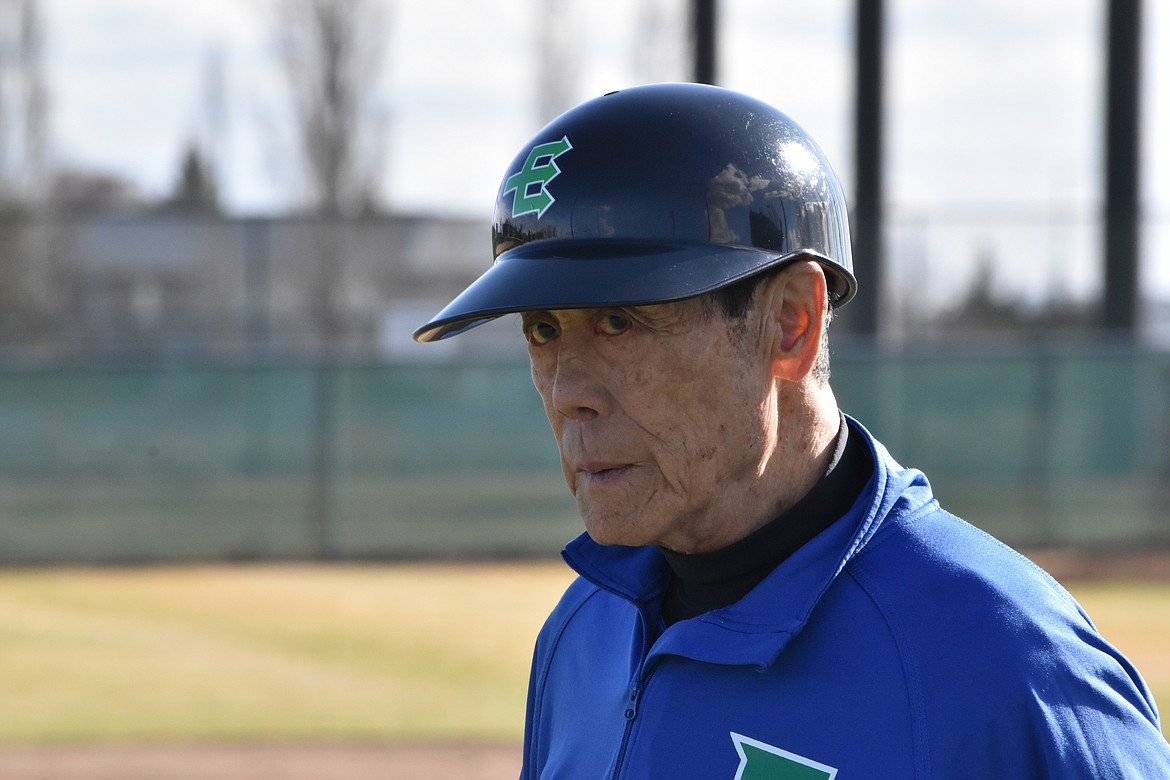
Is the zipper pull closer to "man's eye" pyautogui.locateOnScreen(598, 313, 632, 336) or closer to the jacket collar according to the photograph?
the jacket collar

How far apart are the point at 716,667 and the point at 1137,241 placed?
690 inches

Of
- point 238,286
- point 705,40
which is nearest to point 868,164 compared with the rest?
point 705,40

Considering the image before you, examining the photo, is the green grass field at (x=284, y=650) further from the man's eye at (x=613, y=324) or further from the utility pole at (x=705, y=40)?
the utility pole at (x=705, y=40)

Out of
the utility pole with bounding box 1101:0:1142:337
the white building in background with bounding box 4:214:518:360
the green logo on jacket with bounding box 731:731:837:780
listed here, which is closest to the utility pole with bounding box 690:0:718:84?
the white building in background with bounding box 4:214:518:360

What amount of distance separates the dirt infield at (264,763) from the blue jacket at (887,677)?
5.28 metres

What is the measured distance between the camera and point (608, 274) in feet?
5.36

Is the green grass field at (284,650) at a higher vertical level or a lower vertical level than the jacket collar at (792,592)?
lower

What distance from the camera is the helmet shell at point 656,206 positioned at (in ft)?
5.37

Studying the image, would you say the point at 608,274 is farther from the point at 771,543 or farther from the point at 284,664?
the point at 284,664

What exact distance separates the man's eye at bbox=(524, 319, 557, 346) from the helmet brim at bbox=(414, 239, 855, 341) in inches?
2.0

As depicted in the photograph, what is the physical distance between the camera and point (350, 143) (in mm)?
26250

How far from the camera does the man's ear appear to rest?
169 centimetres

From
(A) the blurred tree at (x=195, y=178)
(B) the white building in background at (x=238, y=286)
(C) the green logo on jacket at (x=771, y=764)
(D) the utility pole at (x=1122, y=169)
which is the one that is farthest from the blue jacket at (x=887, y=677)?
(A) the blurred tree at (x=195, y=178)

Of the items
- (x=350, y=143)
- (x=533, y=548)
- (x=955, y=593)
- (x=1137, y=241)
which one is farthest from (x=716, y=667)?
(x=350, y=143)
